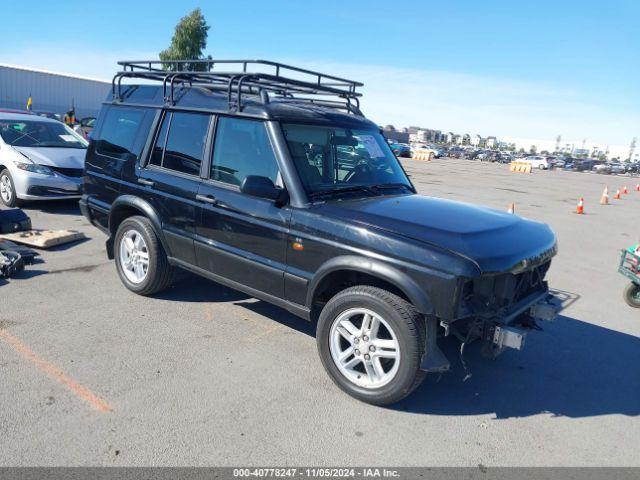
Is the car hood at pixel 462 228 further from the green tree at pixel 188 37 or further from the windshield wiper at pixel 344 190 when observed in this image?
the green tree at pixel 188 37

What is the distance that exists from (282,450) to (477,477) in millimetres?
1140

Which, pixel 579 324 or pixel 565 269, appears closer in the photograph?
pixel 579 324

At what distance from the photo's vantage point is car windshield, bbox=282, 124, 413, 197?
4.05 metres

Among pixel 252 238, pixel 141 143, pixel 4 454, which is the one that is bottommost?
pixel 4 454

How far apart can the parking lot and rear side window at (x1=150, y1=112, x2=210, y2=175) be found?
144 centimetres

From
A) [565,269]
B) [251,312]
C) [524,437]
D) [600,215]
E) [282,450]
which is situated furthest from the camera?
[600,215]

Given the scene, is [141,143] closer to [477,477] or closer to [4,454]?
[4,454]

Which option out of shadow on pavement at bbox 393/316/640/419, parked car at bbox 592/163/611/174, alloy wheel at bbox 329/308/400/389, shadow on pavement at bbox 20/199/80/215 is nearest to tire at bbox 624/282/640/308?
shadow on pavement at bbox 393/316/640/419

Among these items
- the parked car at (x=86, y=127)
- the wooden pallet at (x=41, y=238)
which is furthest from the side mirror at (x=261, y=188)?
the parked car at (x=86, y=127)

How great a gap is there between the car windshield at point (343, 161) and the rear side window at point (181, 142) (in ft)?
3.11

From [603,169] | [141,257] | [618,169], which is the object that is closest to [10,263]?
[141,257]

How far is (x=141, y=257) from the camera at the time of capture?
5156mm

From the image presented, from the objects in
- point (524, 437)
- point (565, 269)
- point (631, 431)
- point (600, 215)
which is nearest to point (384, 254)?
point (524, 437)

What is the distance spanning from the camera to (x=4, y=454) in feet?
9.00
